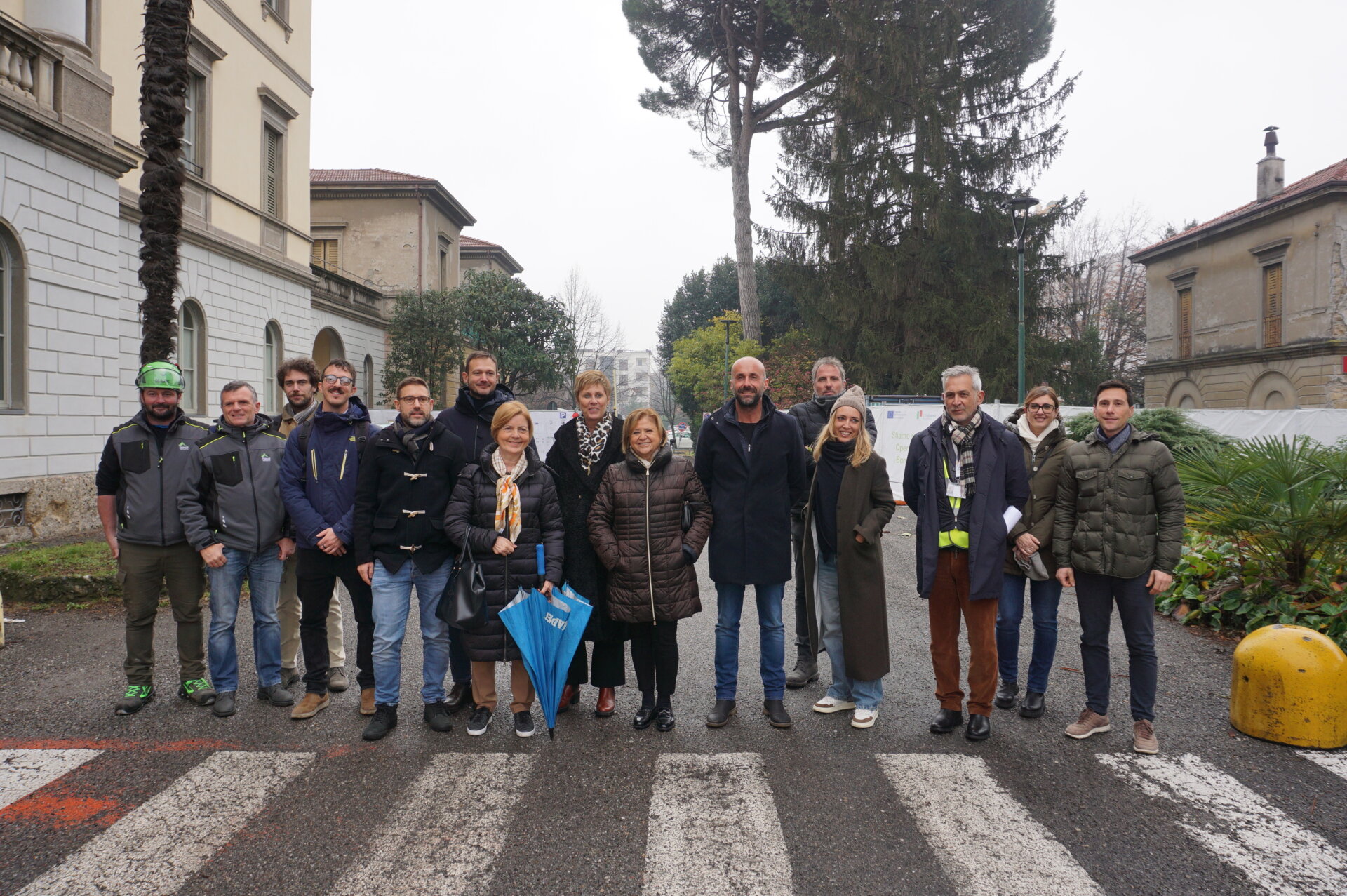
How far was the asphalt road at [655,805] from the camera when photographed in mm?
3143

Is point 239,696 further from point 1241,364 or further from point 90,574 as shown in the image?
point 1241,364

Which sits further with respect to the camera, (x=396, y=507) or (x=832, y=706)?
(x=832, y=706)

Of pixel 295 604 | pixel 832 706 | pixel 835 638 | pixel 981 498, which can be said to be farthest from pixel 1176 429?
pixel 295 604

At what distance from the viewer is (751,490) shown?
16.3 ft

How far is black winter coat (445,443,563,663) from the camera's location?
183 inches

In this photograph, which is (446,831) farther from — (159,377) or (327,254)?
(327,254)

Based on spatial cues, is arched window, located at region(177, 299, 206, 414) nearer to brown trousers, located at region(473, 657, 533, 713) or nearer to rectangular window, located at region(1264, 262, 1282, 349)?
brown trousers, located at region(473, 657, 533, 713)

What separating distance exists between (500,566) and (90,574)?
5.66m

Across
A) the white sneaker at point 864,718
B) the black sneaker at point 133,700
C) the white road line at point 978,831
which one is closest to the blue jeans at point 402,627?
the black sneaker at point 133,700

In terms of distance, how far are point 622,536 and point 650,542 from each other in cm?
17

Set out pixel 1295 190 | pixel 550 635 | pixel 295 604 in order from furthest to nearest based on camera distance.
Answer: pixel 1295 190 → pixel 295 604 → pixel 550 635

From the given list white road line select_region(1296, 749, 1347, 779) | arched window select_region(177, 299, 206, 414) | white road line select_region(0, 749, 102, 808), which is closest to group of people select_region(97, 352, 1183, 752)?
white road line select_region(0, 749, 102, 808)

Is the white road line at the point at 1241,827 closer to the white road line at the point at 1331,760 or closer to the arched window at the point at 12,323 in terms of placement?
the white road line at the point at 1331,760

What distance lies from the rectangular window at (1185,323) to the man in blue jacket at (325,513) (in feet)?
128
